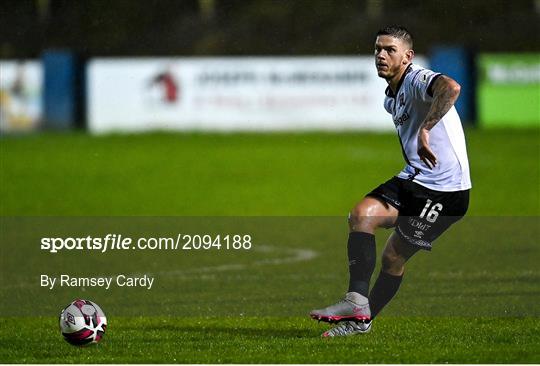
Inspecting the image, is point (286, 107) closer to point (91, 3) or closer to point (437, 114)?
point (91, 3)

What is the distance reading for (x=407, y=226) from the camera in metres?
8.25

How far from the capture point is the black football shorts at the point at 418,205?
8188 mm

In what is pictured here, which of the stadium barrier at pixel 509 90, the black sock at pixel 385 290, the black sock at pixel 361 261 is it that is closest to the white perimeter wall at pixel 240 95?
the stadium barrier at pixel 509 90

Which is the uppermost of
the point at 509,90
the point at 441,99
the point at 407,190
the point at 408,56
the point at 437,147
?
the point at 408,56

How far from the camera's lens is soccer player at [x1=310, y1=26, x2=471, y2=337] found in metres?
8.05

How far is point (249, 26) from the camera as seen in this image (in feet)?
127

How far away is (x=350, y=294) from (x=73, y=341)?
180 centimetres

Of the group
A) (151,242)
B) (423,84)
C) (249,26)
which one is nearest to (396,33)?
(423,84)

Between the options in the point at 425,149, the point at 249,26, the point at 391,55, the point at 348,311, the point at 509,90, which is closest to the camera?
the point at 425,149

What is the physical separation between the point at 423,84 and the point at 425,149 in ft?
1.71

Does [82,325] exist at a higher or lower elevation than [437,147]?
lower

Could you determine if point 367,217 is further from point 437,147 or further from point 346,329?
point 346,329

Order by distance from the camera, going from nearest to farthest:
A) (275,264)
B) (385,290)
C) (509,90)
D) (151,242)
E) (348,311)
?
(348,311), (385,290), (275,264), (151,242), (509,90)

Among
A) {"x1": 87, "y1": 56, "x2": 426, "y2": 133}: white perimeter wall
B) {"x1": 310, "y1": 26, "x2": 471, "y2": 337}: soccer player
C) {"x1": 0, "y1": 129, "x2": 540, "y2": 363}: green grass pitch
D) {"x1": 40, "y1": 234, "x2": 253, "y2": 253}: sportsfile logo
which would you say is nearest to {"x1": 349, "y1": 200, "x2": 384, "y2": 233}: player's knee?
{"x1": 310, "y1": 26, "x2": 471, "y2": 337}: soccer player
